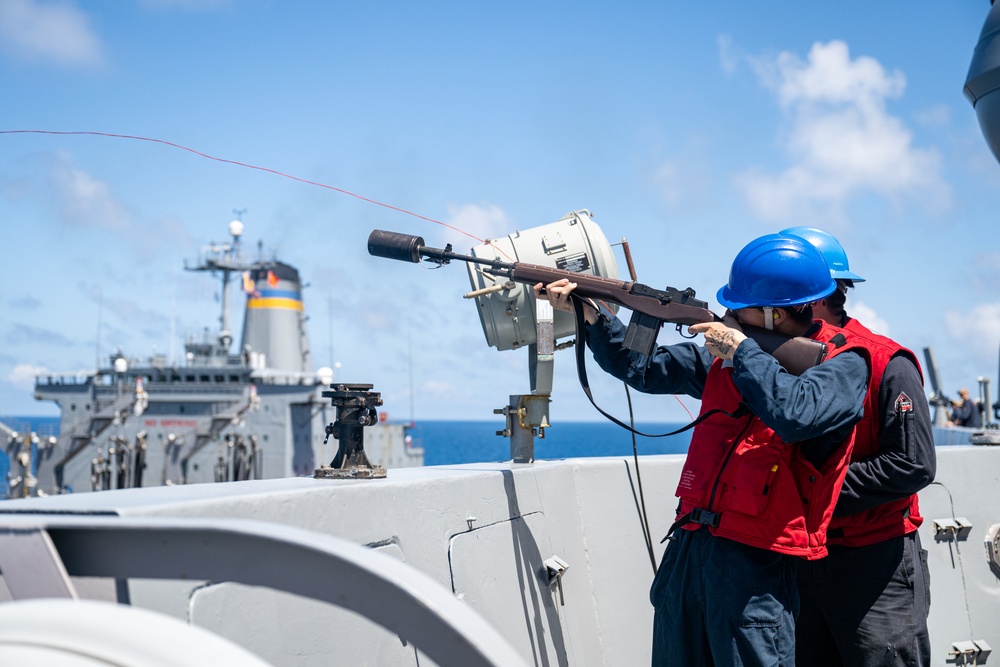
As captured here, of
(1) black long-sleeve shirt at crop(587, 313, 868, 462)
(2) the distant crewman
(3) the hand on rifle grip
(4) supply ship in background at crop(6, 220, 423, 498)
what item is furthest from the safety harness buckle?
(4) supply ship in background at crop(6, 220, 423, 498)

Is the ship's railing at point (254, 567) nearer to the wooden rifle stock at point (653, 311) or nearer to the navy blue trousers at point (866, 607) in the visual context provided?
the wooden rifle stock at point (653, 311)

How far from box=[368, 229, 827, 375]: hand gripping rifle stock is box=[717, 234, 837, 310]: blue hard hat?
0.37ft

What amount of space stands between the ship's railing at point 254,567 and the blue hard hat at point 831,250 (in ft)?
8.85

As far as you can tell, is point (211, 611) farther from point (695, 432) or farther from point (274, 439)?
point (274, 439)

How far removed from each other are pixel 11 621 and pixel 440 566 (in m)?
1.64

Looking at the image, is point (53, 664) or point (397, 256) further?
point (397, 256)

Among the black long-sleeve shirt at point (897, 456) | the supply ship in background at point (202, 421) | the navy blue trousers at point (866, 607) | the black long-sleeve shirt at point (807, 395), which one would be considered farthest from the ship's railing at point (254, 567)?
the supply ship in background at point (202, 421)

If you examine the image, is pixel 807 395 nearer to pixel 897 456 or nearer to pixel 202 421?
pixel 897 456

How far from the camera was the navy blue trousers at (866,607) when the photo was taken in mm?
3041

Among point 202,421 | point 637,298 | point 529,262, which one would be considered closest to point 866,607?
point 637,298

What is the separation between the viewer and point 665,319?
3174 millimetres

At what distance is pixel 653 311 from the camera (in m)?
3.23

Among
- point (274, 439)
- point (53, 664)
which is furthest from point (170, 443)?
point (53, 664)

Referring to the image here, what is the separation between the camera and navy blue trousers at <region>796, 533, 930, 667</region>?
3041mm
